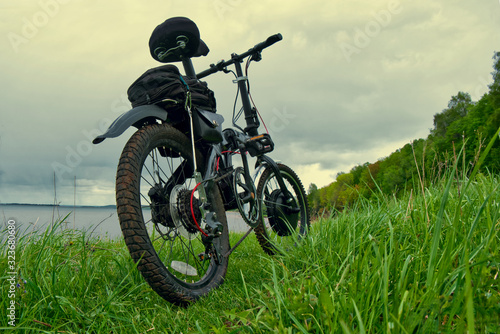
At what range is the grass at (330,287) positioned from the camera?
48.3 inches

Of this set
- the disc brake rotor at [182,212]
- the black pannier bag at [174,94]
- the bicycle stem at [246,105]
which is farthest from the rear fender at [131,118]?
the bicycle stem at [246,105]

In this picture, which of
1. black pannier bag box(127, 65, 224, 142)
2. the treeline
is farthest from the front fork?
the treeline

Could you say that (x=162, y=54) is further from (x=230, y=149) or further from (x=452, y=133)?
(x=452, y=133)

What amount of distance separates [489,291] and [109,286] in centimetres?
211

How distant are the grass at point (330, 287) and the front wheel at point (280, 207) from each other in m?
0.57

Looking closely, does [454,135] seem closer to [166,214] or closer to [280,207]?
[280,207]

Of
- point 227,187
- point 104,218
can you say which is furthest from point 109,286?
point 227,187

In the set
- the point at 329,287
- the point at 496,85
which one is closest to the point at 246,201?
the point at 329,287

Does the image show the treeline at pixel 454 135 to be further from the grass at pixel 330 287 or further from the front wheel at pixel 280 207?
the grass at pixel 330 287

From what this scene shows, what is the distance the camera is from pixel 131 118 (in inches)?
92.0

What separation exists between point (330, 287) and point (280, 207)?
272 centimetres

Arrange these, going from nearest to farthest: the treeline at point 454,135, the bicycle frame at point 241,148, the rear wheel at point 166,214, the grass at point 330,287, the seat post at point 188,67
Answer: the grass at point 330,287 → the rear wheel at point 166,214 → the bicycle frame at point 241,148 → the seat post at point 188,67 → the treeline at point 454,135

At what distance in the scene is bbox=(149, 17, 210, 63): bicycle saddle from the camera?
9.07ft

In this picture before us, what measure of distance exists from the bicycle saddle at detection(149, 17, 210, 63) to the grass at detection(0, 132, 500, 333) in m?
1.63
